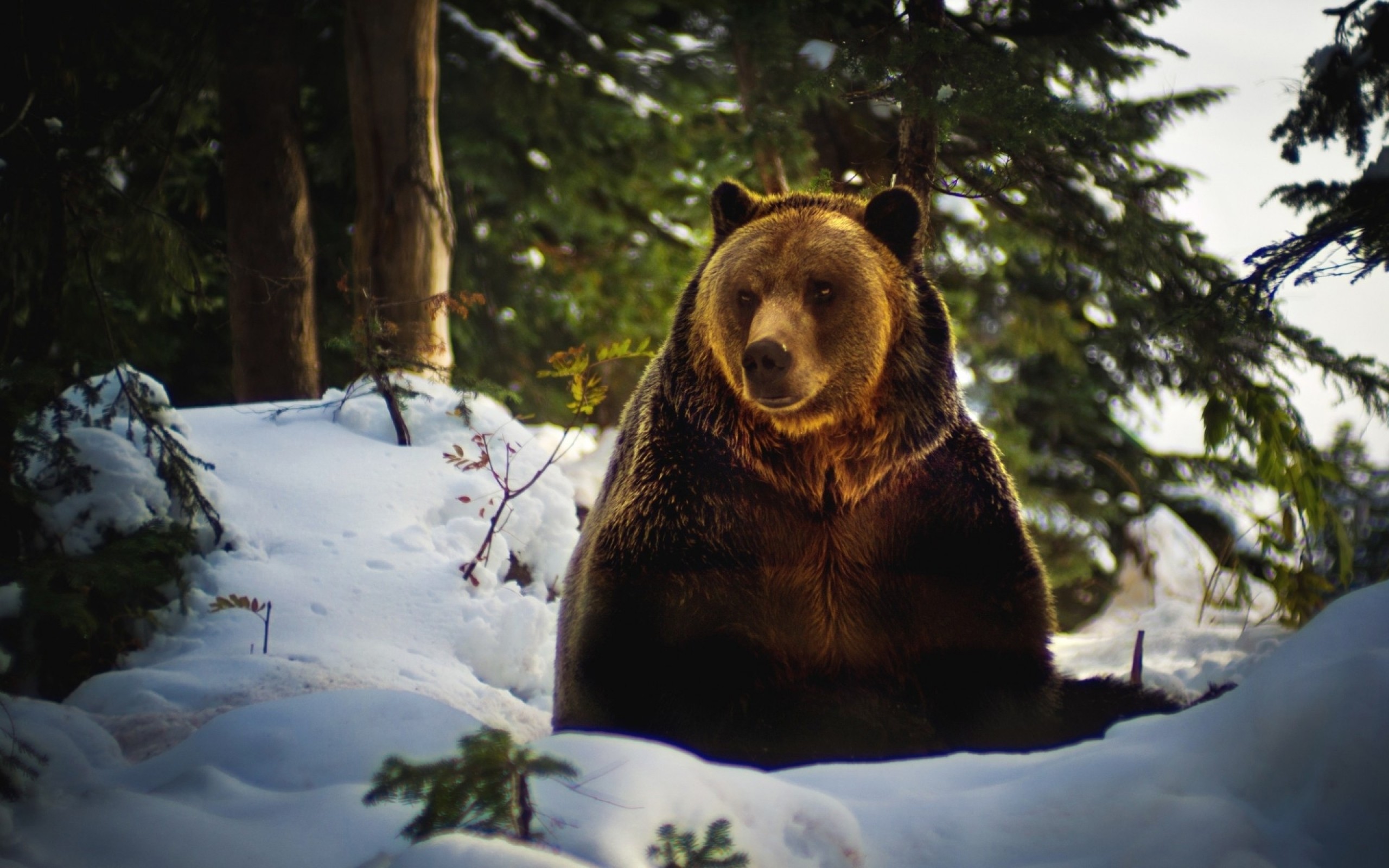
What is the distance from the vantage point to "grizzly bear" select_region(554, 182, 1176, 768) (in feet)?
8.50

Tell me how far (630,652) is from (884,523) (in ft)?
2.92

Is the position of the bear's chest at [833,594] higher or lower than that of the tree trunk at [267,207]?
lower

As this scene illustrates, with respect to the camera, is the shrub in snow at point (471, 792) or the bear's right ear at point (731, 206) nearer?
the shrub in snow at point (471, 792)

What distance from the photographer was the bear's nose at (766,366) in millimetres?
2457

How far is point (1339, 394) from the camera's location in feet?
12.4

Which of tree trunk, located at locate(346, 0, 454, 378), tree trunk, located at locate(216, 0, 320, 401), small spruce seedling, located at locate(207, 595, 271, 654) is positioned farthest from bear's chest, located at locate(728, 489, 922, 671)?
tree trunk, located at locate(216, 0, 320, 401)

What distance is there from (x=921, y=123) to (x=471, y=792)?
9.56 feet

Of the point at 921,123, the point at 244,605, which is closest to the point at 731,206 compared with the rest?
the point at 921,123

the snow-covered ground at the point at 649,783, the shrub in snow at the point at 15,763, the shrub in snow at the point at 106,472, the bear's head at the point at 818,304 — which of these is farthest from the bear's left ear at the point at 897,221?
the shrub in snow at the point at 15,763

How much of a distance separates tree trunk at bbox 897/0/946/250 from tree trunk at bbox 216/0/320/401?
4.02 m

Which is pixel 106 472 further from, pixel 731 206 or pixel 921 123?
pixel 921 123

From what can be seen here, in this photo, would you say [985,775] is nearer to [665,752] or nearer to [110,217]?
[665,752]

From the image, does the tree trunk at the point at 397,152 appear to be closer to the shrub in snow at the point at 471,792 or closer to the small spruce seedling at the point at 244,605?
the small spruce seedling at the point at 244,605

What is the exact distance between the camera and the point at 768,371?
8.16 ft
